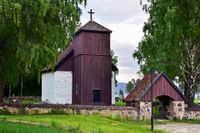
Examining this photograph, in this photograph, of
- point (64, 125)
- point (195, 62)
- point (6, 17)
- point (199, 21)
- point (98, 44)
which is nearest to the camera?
point (64, 125)

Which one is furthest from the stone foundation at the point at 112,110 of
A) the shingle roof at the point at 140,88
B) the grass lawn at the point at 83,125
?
the grass lawn at the point at 83,125

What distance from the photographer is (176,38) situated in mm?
28734

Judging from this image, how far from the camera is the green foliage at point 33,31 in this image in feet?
82.1

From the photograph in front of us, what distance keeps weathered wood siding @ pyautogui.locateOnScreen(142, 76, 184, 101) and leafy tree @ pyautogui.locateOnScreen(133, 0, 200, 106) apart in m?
2.03

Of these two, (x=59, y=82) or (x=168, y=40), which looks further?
(x=59, y=82)

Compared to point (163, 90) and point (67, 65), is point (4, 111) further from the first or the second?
point (67, 65)

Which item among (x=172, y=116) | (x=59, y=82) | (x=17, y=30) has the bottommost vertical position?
(x=172, y=116)

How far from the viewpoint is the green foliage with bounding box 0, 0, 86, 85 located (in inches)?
985

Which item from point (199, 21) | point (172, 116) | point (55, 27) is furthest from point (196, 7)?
point (172, 116)

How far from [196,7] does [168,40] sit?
4.13 metres

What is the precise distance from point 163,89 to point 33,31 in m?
12.3

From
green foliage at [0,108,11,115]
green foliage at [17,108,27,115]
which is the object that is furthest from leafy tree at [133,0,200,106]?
green foliage at [0,108,11,115]

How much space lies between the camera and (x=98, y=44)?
131 feet

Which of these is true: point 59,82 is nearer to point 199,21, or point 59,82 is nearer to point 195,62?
point 195,62
